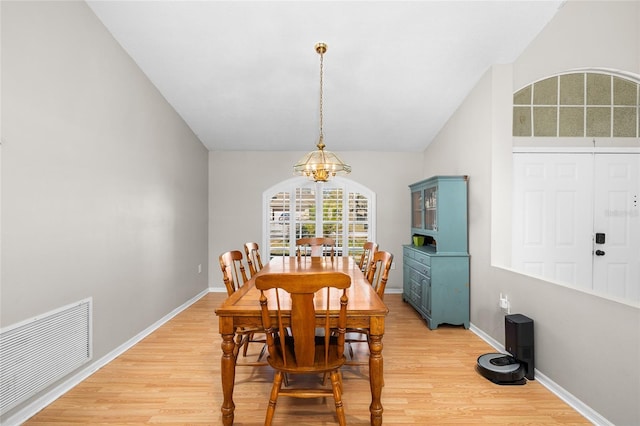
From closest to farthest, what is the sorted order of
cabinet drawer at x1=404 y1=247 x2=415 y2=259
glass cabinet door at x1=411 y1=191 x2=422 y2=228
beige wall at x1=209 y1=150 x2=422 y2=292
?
cabinet drawer at x1=404 y1=247 x2=415 y2=259 → glass cabinet door at x1=411 y1=191 x2=422 y2=228 → beige wall at x1=209 y1=150 x2=422 y2=292

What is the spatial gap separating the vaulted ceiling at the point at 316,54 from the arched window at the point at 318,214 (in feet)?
3.82

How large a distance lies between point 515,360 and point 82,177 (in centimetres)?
384

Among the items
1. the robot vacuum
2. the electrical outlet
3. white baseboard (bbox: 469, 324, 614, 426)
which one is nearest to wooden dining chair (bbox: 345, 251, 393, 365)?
the robot vacuum

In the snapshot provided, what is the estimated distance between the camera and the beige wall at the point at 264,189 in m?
5.55

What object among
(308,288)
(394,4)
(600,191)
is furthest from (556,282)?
(394,4)

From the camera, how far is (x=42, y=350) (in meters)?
2.25

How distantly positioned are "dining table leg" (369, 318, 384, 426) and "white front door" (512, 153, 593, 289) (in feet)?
7.74

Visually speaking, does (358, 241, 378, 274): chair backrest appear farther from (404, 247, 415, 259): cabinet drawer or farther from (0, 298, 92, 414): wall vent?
(0, 298, 92, 414): wall vent

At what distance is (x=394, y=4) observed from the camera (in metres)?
2.80

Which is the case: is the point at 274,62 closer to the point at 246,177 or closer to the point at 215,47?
the point at 215,47

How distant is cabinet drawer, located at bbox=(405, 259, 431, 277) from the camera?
3900 mm

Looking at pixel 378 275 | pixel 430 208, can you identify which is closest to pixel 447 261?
pixel 430 208

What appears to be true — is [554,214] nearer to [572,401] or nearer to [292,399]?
[572,401]

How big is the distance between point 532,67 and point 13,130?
438 centimetres
